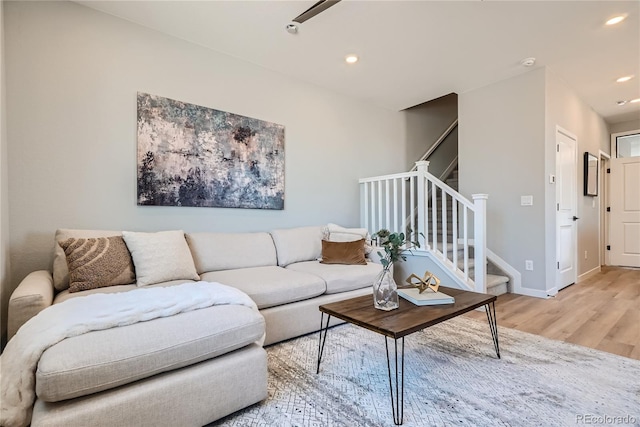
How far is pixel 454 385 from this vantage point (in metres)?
1.68

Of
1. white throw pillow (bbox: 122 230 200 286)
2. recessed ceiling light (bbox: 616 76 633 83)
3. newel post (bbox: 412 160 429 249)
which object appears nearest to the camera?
white throw pillow (bbox: 122 230 200 286)

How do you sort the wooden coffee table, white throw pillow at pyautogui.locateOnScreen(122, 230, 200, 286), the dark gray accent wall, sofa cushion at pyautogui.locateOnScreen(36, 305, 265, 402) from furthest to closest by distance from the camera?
the dark gray accent wall, white throw pillow at pyautogui.locateOnScreen(122, 230, 200, 286), the wooden coffee table, sofa cushion at pyautogui.locateOnScreen(36, 305, 265, 402)

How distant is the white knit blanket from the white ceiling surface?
2211mm

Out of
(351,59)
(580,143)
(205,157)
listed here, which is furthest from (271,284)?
(580,143)

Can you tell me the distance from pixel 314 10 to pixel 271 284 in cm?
205

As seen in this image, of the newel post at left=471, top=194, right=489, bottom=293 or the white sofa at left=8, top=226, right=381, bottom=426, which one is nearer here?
the white sofa at left=8, top=226, right=381, bottom=426

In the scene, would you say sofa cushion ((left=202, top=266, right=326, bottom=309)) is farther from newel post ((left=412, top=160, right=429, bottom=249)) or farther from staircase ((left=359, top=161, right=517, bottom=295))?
newel post ((left=412, top=160, right=429, bottom=249))

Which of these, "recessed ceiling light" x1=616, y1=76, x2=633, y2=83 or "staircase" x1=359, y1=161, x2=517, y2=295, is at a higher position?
"recessed ceiling light" x1=616, y1=76, x2=633, y2=83

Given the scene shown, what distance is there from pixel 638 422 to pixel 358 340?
57.9 inches

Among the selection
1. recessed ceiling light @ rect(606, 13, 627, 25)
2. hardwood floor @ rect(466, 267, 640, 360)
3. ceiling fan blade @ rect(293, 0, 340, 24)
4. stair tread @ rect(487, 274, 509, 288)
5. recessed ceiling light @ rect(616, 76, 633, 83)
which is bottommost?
hardwood floor @ rect(466, 267, 640, 360)

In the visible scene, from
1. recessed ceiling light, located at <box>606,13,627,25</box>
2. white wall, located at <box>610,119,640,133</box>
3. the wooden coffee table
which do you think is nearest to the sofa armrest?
the wooden coffee table

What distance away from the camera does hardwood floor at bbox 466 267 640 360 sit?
2.29m

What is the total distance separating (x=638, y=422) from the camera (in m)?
1.37

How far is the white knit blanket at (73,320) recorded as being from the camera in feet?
3.43
